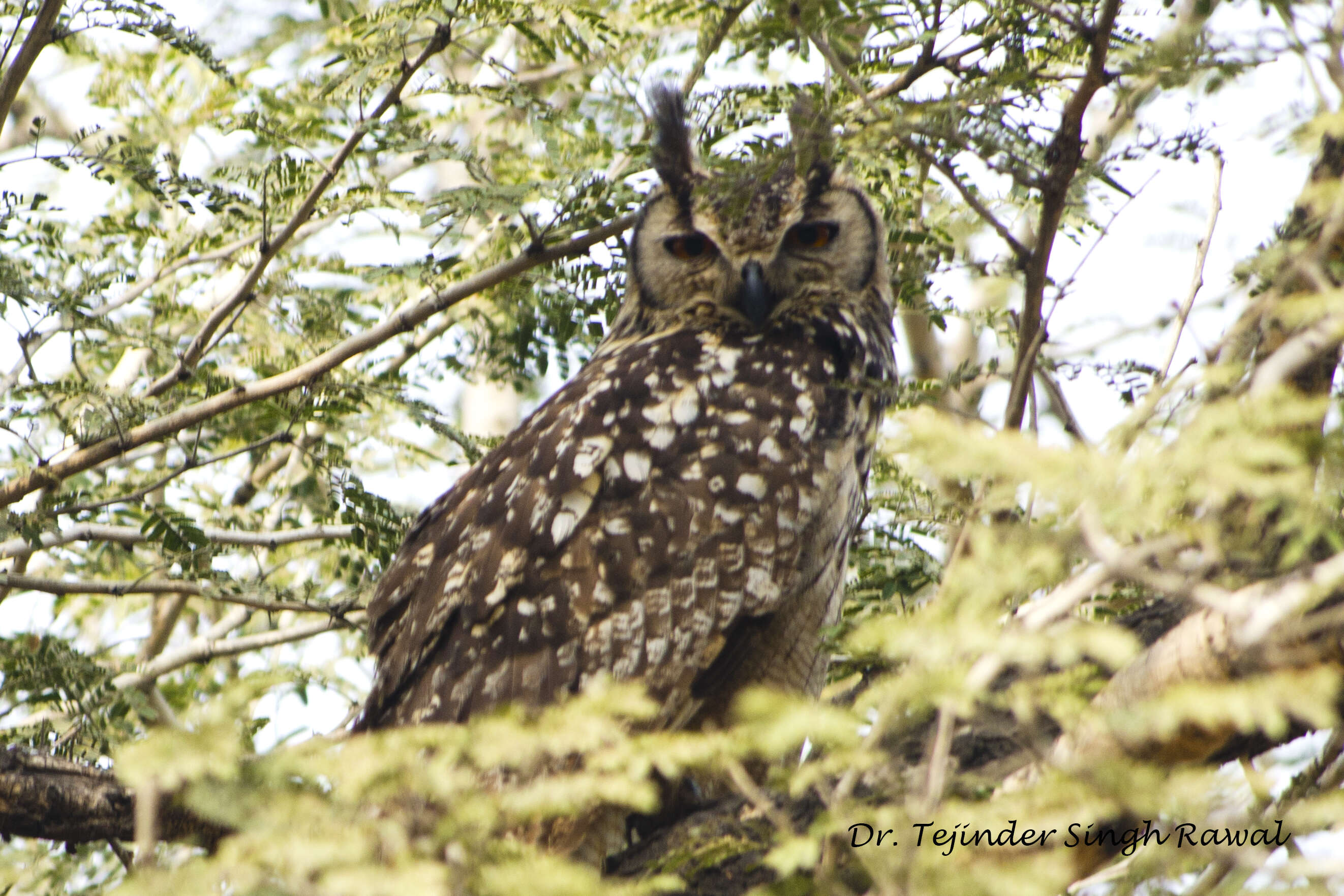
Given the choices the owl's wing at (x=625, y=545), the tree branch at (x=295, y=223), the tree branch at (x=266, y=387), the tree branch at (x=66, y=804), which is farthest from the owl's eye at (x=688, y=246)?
the tree branch at (x=66, y=804)

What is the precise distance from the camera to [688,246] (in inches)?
155

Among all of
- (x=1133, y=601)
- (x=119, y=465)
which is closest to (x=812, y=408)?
(x=1133, y=601)

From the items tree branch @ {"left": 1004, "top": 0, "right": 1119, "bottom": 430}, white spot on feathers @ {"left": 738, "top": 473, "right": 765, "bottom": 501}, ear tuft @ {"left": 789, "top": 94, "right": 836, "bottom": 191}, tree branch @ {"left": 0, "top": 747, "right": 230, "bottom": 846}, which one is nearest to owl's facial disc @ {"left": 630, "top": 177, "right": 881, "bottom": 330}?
white spot on feathers @ {"left": 738, "top": 473, "right": 765, "bottom": 501}

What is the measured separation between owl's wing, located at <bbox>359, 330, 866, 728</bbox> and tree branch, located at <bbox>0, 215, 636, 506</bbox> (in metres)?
0.41

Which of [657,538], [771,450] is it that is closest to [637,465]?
[657,538]

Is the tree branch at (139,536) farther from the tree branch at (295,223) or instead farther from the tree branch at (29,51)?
the tree branch at (29,51)

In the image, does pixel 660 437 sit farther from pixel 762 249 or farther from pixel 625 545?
pixel 762 249

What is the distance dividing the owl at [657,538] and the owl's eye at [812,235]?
237 mm

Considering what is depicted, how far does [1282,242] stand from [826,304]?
6.60 ft

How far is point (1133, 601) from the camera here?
115 inches

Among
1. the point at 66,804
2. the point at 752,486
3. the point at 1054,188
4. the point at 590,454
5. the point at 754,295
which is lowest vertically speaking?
the point at 66,804

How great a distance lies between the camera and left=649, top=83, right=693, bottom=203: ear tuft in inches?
156

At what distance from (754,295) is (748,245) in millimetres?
231

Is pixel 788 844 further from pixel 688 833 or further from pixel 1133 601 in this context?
pixel 1133 601
